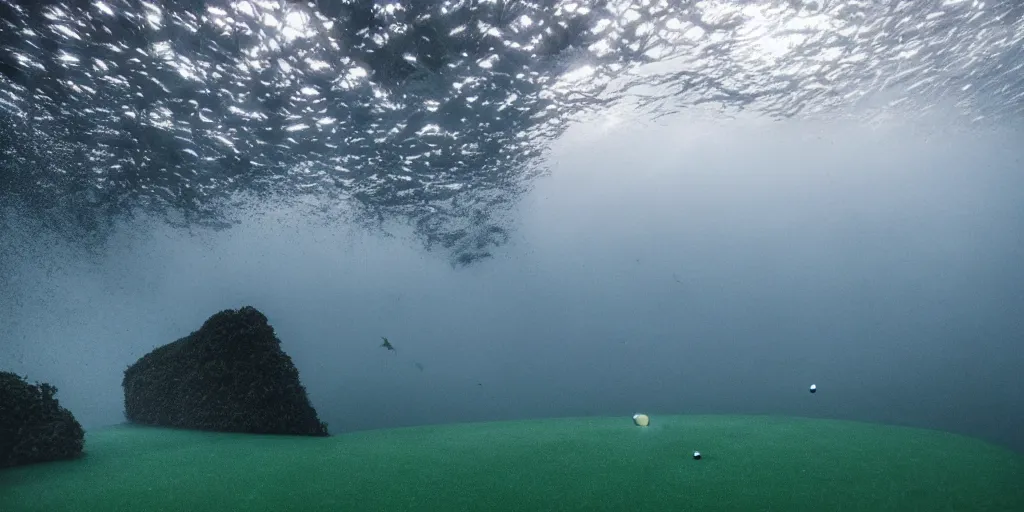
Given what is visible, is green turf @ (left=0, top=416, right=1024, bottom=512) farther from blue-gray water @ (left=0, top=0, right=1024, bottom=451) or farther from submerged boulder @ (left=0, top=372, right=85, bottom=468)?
blue-gray water @ (left=0, top=0, right=1024, bottom=451)

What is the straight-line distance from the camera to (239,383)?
7996mm

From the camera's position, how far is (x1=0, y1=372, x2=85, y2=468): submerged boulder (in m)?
5.25

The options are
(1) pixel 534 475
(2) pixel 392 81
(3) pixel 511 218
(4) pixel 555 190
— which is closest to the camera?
(1) pixel 534 475

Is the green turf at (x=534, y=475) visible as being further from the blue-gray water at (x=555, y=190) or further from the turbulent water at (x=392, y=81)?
the blue-gray water at (x=555, y=190)

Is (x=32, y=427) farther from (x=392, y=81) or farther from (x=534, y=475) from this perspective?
(x=392, y=81)

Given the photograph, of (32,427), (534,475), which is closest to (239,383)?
(32,427)

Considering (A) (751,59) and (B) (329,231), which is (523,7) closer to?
(A) (751,59)

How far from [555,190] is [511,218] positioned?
123 inches

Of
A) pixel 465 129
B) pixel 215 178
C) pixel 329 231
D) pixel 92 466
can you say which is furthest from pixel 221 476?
pixel 329 231

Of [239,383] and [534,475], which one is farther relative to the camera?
[239,383]

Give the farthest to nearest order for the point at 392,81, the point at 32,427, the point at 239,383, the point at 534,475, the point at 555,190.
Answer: the point at 555,190
the point at 392,81
the point at 239,383
the point at 32,427
the point at 534,475

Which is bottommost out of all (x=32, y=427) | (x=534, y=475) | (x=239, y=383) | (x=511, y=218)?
(x=534, y=475)

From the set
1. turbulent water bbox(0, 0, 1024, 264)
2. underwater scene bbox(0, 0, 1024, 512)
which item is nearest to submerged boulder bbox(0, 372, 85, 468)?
underwater scene bbox(0, 0, 1024, 512)

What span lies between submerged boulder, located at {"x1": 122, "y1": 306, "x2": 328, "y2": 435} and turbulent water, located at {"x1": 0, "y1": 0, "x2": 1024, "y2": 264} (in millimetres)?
5630
